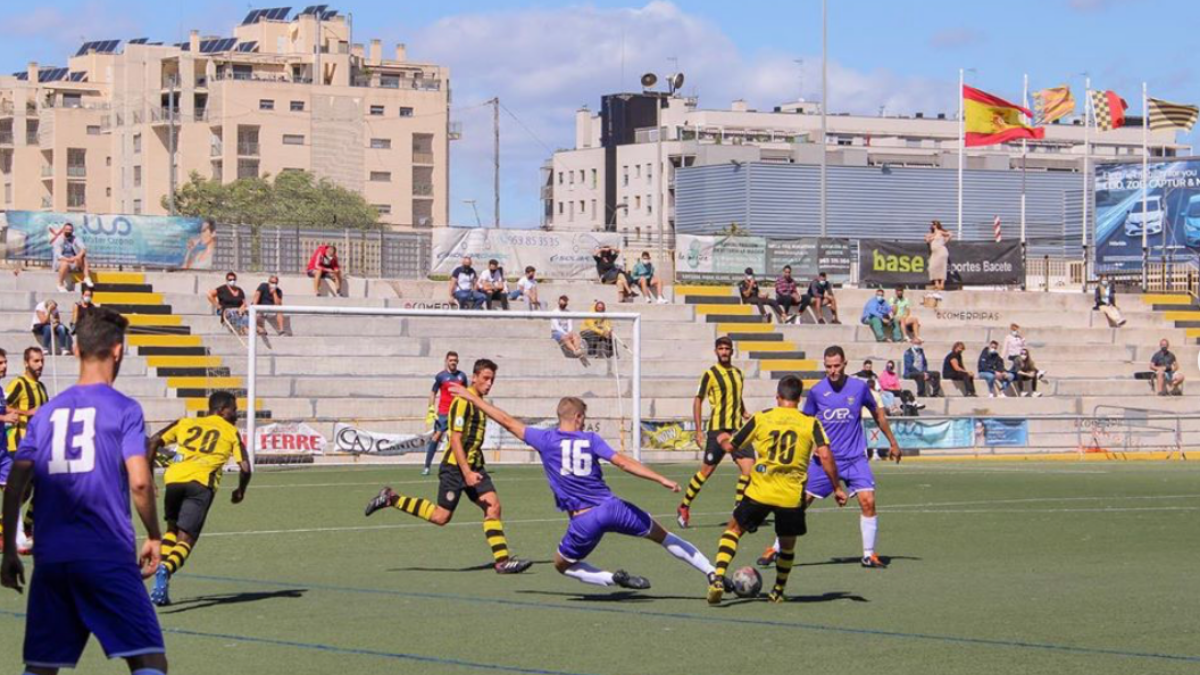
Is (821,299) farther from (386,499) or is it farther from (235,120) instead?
(235,120)

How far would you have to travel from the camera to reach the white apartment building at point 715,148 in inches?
4956

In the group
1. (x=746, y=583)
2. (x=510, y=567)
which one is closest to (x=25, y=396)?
(x=510, y=567)

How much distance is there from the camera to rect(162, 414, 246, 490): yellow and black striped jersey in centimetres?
1381

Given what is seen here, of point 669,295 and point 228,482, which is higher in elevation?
point 669,295

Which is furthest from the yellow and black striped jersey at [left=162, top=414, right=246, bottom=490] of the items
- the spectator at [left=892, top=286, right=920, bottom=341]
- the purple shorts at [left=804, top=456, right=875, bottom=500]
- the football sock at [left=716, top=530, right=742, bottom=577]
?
the spectator at [left=892, top=286, right=920, bottom=341]

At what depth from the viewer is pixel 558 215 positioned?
147875 millimetres

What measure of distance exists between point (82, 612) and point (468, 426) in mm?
8626

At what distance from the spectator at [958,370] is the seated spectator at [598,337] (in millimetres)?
9094

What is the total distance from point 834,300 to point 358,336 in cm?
1508

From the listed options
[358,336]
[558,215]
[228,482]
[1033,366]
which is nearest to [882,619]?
[228,482]

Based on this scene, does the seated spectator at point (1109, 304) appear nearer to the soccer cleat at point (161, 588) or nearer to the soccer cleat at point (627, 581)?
the soccer cleat at point (627, 581)

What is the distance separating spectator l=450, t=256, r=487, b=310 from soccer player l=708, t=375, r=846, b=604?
92.0 feet

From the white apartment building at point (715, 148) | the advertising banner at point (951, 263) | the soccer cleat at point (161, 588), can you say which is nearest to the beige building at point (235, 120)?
the white apartment building at point (715, 148)

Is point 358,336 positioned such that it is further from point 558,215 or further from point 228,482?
point 558,215
